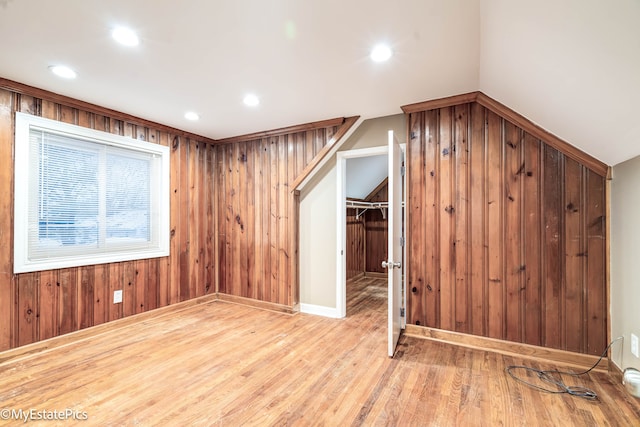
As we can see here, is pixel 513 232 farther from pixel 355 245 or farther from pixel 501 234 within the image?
pixel 355 245

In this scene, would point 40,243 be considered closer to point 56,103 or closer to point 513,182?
point 56,103

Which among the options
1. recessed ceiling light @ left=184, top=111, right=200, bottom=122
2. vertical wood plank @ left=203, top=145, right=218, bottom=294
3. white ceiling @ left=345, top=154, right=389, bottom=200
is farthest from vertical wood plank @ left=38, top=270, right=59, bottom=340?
white ceiling @ left=345, top=154, right=389, bottom=200

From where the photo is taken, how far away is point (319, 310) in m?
3.73

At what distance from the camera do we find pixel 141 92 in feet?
8.91

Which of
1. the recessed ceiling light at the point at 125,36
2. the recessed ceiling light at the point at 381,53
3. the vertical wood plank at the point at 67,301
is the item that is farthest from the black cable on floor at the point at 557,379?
the vertical wood plank at the point at 67,301

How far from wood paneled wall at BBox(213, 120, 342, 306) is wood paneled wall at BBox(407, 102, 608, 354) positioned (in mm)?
1403

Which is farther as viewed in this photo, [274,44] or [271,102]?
[271,102]

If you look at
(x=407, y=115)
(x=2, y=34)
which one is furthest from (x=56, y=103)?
(x=407, y=115)

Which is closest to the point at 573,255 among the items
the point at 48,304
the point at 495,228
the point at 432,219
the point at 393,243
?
the point at 495,228

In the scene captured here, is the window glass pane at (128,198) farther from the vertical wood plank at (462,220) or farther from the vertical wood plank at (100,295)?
the vertical wood plank at (462,220)

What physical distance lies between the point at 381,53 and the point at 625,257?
234 centimetres

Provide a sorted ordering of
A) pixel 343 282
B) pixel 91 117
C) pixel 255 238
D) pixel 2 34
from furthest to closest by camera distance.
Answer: pixel 255 238 < pixel 343 282 < pixel 91 117 < pixel 2 34

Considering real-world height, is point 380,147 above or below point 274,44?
below

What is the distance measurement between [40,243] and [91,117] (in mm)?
1393
